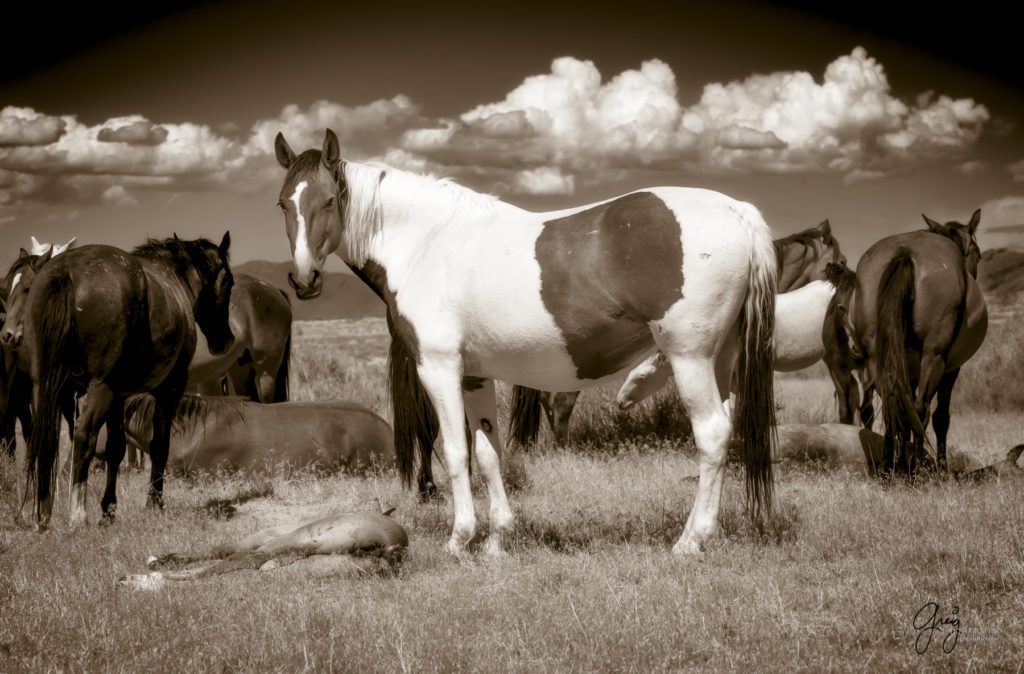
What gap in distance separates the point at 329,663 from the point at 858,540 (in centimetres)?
363

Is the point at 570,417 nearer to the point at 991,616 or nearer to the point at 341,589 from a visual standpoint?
the point at 341,589

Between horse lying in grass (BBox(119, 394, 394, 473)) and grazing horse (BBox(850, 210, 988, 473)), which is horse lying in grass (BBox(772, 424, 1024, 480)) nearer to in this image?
grazing horse (BBox(850, 210, 988, 473))

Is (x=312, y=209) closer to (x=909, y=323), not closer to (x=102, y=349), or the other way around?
(x=102, y=349)

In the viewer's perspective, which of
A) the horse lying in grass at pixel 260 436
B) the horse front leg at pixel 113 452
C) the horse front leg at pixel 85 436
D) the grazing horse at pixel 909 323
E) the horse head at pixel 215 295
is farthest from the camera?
the horse lying in grass at pixel 260 436

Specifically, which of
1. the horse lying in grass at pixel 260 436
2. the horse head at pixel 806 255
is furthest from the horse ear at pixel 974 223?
the horse lying in grass at pixel 260 436

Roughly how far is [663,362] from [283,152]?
5708mm

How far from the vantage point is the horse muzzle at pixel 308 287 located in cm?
629

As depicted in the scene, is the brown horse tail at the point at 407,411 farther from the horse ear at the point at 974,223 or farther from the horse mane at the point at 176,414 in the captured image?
the horse ear at the point at 974,223

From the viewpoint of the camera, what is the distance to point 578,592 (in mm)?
5098

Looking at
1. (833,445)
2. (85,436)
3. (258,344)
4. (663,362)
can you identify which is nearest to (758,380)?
(833,445)

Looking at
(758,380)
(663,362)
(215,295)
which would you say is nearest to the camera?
(758,380)

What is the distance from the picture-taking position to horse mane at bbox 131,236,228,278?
8.54 meters

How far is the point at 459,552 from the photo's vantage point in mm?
6188

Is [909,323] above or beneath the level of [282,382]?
above
